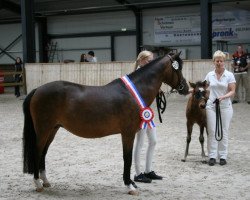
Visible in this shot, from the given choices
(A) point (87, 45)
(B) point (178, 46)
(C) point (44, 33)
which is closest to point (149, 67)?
(B) point (178, 46)

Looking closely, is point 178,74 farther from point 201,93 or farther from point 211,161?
point 211,161

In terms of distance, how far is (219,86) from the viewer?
6.87m

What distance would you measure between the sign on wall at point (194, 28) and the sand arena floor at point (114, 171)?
1562 cm

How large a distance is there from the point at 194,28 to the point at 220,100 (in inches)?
776

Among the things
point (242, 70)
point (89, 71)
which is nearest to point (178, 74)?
point (242, 70)

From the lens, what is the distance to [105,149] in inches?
328

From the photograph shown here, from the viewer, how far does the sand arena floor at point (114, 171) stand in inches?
214

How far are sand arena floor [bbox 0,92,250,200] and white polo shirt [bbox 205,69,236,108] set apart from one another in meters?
1.01

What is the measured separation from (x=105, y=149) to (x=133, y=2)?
64.9 feet

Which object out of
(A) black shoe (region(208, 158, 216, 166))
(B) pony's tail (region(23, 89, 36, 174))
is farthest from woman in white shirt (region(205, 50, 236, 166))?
(B) pony's tail (region(23, 89, 36, 174))

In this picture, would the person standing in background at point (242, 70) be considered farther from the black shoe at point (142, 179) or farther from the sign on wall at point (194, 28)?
the black shoe at point (142, 179)

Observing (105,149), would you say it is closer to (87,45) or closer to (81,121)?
(81,121)

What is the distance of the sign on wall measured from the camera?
2456 centimetres

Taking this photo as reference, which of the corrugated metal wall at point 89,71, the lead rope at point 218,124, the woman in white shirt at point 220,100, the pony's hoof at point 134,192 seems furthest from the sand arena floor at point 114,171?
the corrugated metal wall at point 89,71
